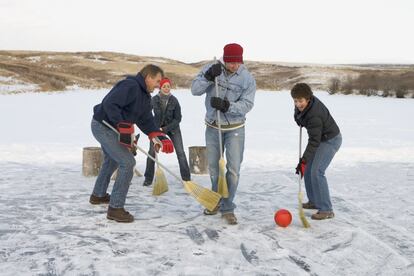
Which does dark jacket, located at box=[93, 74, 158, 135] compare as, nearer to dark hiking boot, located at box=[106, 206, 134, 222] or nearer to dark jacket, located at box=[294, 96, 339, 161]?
dark hiking boot, located at box=[106, 206, 134, 222]

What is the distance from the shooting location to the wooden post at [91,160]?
297 inches

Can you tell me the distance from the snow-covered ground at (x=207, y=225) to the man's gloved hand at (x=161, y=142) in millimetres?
760

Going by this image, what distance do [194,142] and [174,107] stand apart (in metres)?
4.32

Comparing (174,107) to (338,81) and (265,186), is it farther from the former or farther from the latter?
(338,81)

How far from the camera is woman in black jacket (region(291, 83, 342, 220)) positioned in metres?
5.21

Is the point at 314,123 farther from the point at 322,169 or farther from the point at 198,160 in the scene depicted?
the point at 198,160

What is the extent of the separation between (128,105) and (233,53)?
1.18 metres

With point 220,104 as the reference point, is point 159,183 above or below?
below

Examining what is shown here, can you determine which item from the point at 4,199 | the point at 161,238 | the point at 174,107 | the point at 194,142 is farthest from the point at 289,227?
the point at 194,142

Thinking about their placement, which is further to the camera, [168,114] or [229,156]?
[168,114]

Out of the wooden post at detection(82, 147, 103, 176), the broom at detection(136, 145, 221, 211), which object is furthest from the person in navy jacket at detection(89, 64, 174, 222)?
the wooden post at detection(82, 147, 103, 176)

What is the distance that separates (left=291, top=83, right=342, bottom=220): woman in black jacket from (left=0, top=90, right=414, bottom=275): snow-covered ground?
0.31 metres

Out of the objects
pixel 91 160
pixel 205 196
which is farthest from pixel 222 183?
pixel 91 160

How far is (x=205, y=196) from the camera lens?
547 centimetres
